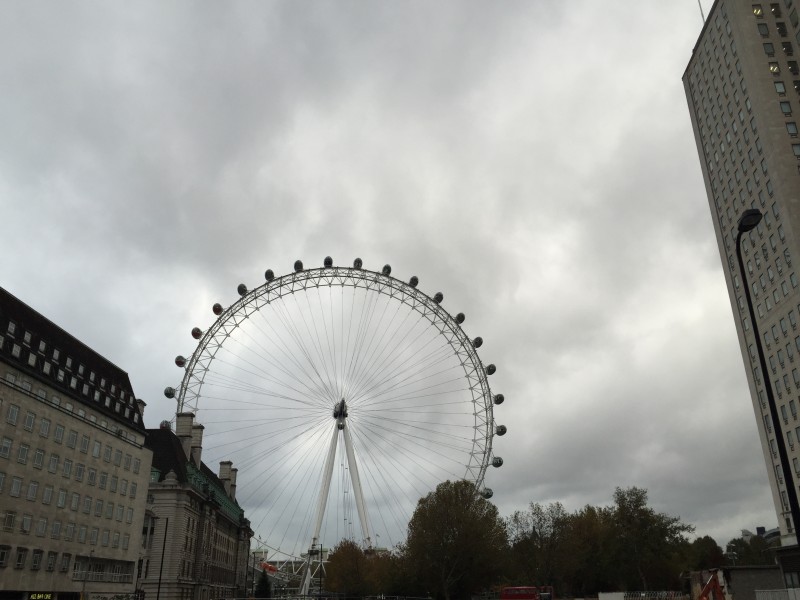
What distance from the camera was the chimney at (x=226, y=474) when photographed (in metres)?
141

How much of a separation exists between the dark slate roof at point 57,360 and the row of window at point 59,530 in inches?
458

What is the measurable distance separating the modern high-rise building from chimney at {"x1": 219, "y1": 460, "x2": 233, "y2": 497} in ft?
333

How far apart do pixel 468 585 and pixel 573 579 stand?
4070 centimetres

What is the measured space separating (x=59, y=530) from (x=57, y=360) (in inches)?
638

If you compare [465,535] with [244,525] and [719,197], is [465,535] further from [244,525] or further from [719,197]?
[244,525]

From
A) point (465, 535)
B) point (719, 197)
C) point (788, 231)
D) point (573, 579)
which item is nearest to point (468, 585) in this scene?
point (465, 535)

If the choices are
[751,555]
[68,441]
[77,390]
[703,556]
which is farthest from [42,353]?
[751,555]

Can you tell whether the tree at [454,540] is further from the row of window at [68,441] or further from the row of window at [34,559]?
the row of window at [34,559]

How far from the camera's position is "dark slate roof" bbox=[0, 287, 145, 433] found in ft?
193

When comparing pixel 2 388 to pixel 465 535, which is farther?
pixel 465 535

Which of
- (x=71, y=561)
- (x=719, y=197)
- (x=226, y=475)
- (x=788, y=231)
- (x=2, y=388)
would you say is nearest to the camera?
(x=2, y=388)

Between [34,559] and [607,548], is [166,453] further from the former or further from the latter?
[607,548]

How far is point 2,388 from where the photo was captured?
180ft

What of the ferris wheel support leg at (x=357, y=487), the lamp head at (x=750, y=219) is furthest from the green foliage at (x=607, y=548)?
the lamp head at (x=750, y=219)
